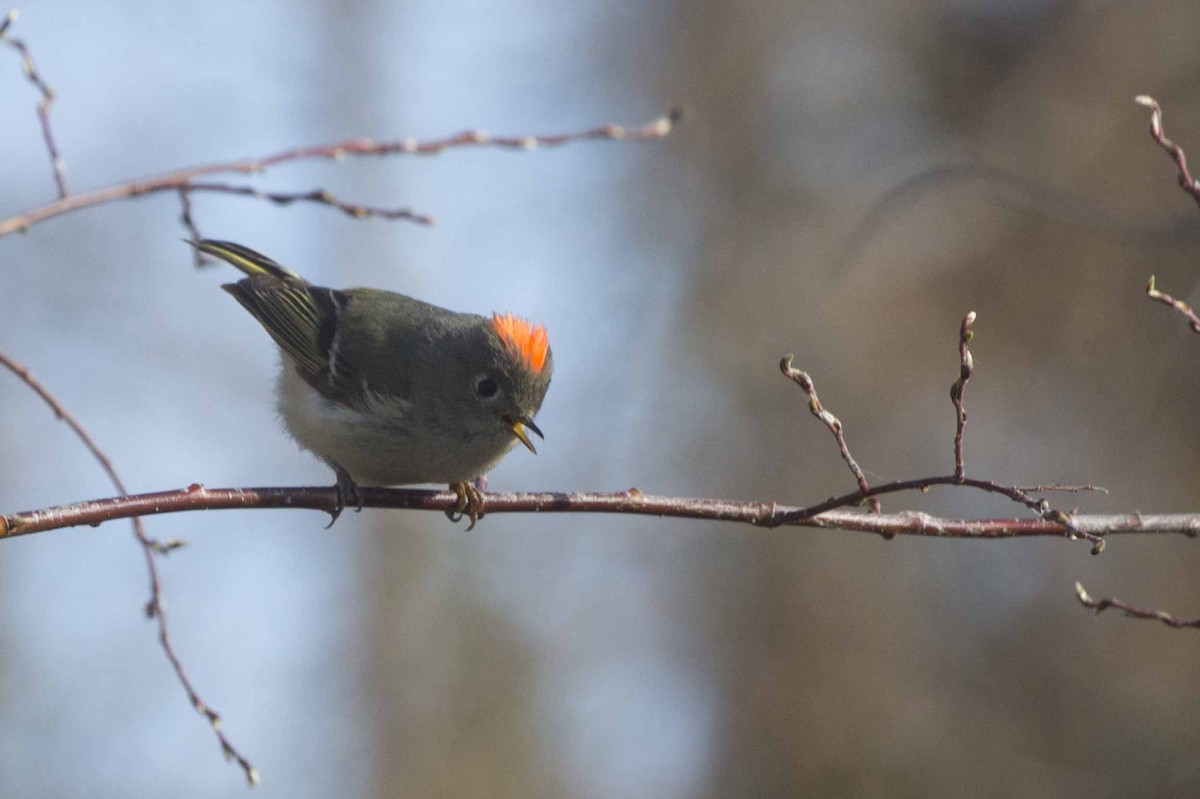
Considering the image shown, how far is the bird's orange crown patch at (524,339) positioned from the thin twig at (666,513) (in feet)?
2.36

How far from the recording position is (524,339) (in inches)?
151

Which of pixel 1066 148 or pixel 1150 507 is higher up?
pixel 1066 148

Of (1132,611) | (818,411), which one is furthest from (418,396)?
(1132,611)

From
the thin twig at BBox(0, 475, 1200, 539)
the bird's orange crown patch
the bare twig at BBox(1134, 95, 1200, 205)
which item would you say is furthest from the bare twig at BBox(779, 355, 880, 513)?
the bird's orange crown patch

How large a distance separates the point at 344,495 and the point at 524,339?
78cm

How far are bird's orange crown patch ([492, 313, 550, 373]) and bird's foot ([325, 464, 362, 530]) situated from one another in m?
0.68

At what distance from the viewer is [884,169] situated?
10.9 metres

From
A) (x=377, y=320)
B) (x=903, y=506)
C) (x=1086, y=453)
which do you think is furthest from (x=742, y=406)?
(x=377, y=320)

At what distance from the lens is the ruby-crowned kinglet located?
377 cm

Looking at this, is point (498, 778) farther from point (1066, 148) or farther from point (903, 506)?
point (1066, 148)

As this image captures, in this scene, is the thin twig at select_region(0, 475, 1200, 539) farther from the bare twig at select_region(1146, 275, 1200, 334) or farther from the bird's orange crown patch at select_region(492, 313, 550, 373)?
the bird's orange crown patch at select_region(492, 313, 550, 373)

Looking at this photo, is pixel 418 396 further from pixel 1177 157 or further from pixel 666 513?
pixel 1177 157

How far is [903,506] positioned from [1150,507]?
1.75 m

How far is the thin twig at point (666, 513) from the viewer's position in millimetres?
2725
